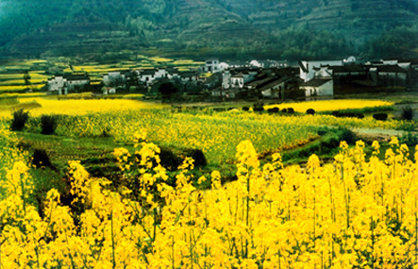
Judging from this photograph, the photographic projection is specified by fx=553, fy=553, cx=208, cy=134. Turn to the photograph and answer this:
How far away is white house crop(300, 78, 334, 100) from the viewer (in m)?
8.81

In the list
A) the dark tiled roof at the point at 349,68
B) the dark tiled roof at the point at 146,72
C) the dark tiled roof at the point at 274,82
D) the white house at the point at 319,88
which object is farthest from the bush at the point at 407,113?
the dark tiled roof at the point at 146,72

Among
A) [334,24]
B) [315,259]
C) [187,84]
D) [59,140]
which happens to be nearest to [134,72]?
[187,84]

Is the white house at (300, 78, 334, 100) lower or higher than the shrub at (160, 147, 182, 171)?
higher

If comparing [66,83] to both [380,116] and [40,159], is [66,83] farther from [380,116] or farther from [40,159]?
[380,116]

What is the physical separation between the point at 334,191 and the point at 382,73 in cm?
325

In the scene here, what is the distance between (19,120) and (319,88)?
4606mm

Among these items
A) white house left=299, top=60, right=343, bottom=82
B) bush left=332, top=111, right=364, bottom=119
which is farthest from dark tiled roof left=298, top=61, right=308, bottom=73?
bush left=332, top=111, right=364, bottom=119

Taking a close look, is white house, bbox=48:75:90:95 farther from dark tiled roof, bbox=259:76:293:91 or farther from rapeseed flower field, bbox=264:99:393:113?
rapeseed flower field, bbox=264:99:393:113

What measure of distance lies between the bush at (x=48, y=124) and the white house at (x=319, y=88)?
3847 mm

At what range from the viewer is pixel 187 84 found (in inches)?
333

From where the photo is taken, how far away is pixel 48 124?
7859 millimetres

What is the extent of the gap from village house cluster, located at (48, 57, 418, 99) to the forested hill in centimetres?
23

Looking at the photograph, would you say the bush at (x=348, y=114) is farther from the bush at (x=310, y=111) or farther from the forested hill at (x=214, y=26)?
the forested hill at (x=214, y=26)

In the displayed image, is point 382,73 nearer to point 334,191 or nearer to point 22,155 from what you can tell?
point 334,191
